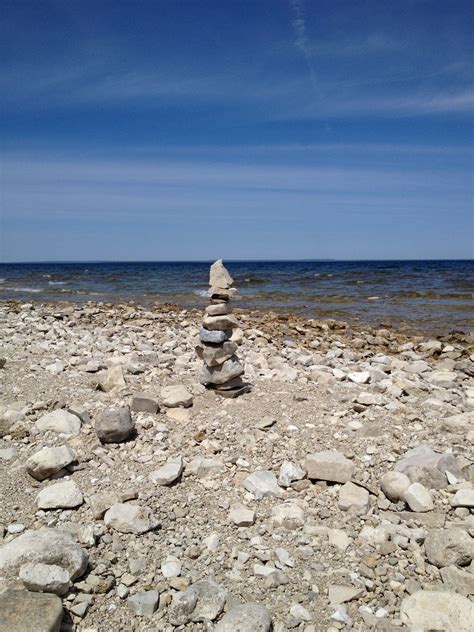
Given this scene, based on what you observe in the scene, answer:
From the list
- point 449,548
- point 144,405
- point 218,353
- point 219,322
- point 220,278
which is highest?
point 220,278

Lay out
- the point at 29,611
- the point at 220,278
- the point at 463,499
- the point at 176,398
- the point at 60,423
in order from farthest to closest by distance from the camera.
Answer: the point at 220,278, the point at 176,398, the point at 60,423, the point at 463,499, the point at 29,611

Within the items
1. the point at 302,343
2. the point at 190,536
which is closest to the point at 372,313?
the point at 302,343

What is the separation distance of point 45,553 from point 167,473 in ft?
4.81

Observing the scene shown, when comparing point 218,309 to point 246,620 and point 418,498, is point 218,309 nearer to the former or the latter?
point 418,498

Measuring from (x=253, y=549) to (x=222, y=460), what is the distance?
1.32 m

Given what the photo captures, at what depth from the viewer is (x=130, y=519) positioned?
4.07 metres

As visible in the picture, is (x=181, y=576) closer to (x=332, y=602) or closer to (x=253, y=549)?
(x=253, y=549)

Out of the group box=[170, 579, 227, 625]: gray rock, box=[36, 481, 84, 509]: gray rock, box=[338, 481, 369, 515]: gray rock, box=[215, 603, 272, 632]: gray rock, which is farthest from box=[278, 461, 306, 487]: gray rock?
box=[36, 481, 84, 509]: gray rock

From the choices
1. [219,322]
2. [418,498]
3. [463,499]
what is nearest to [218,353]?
[219,322]

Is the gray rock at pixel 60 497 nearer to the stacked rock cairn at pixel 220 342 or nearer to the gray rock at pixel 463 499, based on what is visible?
the stacked rock cairn at pixel 220 342

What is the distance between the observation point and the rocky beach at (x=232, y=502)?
328cm

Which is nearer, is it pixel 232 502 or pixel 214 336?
pixel 232 502

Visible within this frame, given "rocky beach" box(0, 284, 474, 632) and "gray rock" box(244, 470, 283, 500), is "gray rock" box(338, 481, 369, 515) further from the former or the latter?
"gray rock" box(244, 470, 283, 500)

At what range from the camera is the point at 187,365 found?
A: 28.2 feet
